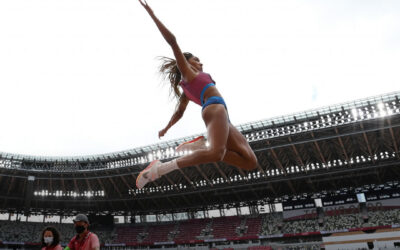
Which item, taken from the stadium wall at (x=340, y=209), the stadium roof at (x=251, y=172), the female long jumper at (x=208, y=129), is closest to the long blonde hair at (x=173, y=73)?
the female long jumper at (x=208, y=129)

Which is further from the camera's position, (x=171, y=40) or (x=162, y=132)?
(x=162, y=132)

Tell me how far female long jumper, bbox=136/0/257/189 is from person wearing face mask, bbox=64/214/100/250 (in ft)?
4.47

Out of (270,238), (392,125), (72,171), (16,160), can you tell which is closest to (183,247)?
(270,238)

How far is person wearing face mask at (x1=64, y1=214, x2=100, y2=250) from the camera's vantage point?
12.5 feet

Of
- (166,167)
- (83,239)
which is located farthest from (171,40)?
(83,239)

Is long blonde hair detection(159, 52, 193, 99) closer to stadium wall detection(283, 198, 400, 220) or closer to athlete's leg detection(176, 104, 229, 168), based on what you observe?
athlete's leg detection(176, 104, 229, 168)

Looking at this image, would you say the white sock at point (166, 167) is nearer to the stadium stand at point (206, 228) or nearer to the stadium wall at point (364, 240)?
the stadium wall at point (364, 240)

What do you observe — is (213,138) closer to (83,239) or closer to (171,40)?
(171,40)

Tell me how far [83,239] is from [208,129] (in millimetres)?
2485

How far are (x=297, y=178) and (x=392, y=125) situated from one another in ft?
37.7

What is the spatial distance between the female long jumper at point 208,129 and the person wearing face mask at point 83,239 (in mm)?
1363

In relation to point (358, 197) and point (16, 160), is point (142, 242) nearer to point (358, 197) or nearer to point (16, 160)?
point (16, 160)

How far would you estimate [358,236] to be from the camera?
3192cm

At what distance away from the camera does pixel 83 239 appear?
12.9ft
